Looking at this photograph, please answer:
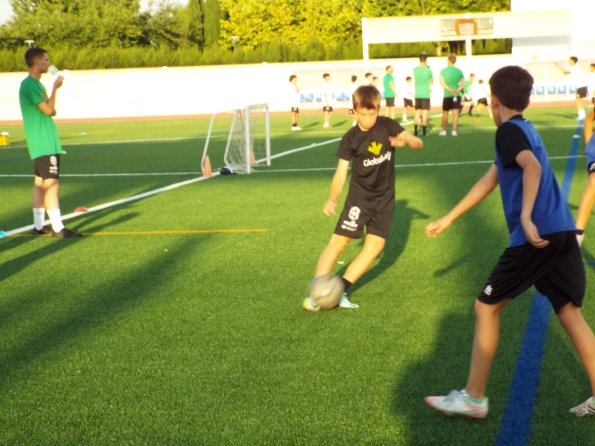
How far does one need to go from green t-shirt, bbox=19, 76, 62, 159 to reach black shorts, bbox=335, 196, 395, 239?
15.4ft

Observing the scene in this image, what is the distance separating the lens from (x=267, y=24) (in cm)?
7806

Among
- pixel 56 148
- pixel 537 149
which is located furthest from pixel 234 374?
pixel 56 148

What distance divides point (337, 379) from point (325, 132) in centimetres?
2291

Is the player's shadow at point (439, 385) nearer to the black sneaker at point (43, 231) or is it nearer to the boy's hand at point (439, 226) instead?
the boy's hand at point (439, 226)

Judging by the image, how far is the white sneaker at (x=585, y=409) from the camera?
420 centimetres

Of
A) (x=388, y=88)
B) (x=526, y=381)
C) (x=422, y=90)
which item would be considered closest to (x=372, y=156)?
(x=526, y=381)

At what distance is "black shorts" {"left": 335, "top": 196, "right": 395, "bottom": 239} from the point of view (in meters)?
6.45

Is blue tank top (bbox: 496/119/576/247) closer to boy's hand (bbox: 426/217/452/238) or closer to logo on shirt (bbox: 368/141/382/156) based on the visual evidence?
boy's hand (bbox: 426/217/452/238)

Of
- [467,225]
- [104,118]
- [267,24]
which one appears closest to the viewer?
[467,225]

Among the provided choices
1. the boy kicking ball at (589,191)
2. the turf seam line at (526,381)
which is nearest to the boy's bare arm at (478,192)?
the turf seam line at (526,381)

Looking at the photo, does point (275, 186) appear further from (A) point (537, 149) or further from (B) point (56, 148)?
(A) point (537, 149)

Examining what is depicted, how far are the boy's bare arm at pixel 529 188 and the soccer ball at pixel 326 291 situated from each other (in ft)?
8.11

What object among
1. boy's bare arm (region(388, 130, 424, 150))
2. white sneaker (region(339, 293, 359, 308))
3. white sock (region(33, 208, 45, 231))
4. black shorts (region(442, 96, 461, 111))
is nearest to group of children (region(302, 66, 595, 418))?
boy's bare arm (region(388, 130, 424, 150))

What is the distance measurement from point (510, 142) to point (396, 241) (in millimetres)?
4954
